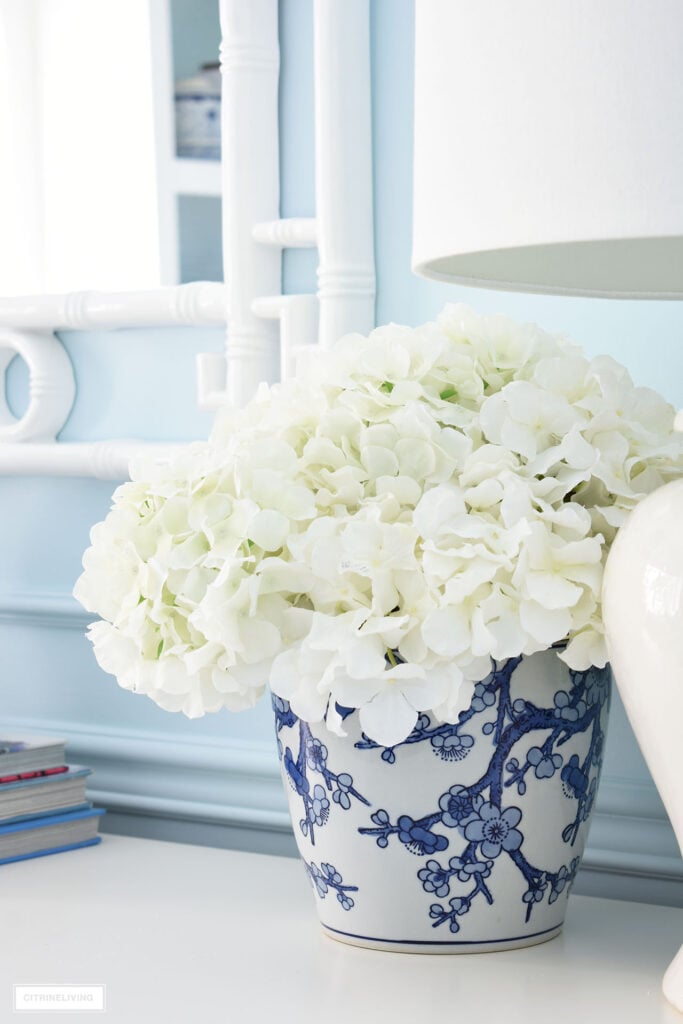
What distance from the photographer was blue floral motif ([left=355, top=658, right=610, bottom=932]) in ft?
2.74

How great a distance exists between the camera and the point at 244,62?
1.22 meters

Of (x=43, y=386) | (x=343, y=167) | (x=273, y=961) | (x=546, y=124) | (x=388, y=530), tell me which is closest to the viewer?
(x=546, y=124)

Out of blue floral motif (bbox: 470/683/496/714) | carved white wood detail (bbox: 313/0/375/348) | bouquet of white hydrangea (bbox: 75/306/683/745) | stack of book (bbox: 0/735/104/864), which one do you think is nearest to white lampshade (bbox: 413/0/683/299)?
bouquet of white hydrangea (bbox: 75/306/683/745)

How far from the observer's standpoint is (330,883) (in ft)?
2.95

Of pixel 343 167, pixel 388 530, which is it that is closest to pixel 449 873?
pixel 388 530

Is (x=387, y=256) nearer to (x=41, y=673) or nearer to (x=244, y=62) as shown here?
(x=244, y=62)

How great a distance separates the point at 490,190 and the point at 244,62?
607 millimetres

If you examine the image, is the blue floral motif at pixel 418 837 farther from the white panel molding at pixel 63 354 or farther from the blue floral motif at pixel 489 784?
the white panel molding at pixel 63 354

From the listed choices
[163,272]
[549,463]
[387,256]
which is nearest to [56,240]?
[163,272]

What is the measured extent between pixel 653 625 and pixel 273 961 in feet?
1.24

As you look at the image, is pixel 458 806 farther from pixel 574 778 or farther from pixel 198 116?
pixel 198 116

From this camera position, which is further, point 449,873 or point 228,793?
point 228,793

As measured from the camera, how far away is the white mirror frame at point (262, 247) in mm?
1164

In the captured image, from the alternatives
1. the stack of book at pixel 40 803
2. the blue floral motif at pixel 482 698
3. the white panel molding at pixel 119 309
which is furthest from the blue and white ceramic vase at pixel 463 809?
the white panel molding at pixel 119 309
